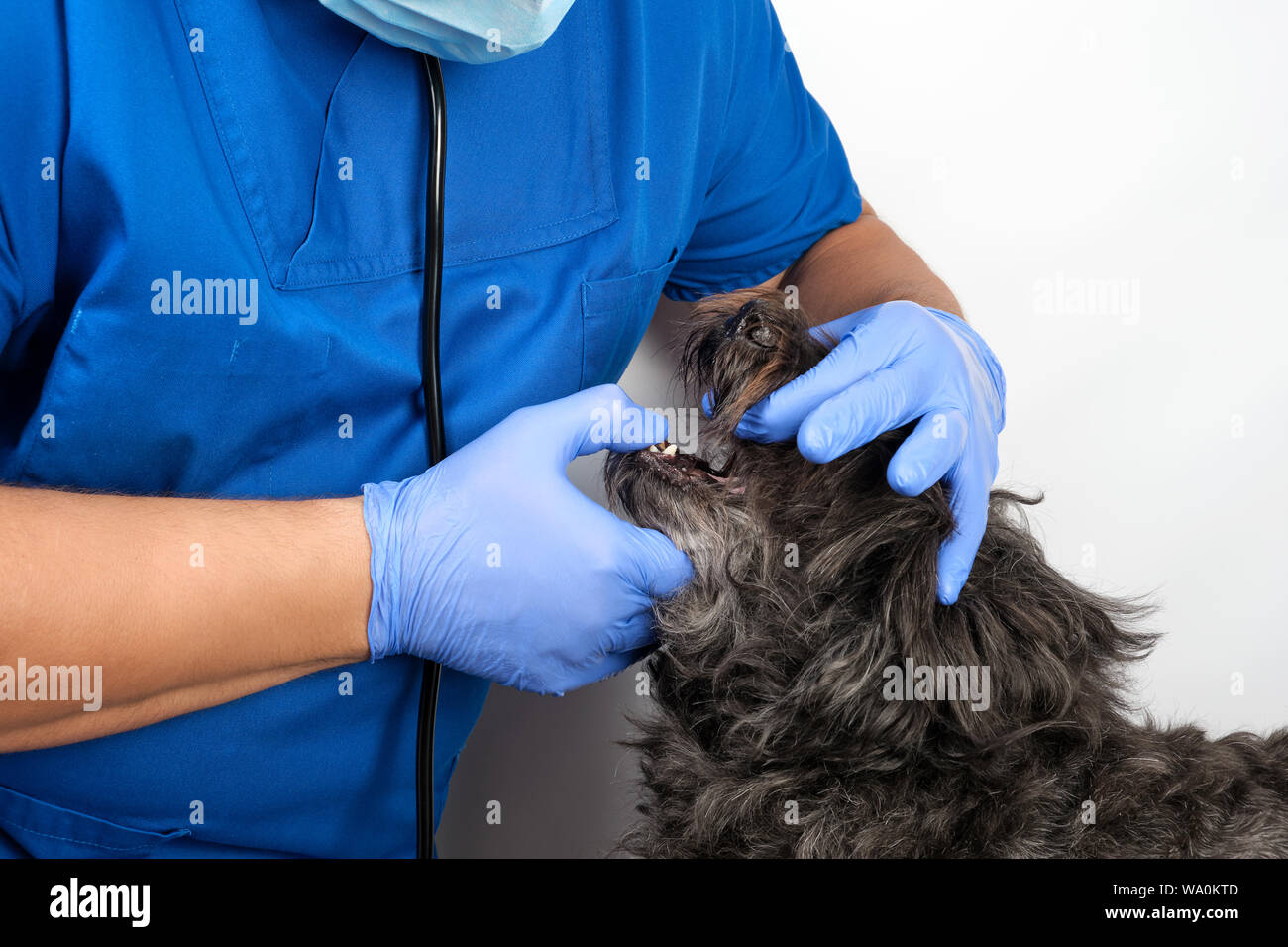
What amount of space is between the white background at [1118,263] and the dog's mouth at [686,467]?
430 mm

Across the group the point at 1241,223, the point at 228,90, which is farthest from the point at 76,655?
the point at 1241,223

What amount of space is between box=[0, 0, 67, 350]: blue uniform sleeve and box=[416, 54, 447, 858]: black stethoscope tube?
0.33 m

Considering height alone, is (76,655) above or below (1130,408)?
below

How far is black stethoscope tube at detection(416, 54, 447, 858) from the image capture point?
1.02 m

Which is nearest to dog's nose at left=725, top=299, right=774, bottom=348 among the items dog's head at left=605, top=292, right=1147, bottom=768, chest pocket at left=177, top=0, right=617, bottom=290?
dog's head at left=605, top=292, right=1147, bottom=768

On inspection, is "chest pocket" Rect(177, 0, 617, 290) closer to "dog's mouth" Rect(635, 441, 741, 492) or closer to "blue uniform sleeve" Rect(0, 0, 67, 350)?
"blue uniform sleeve" Rect(0, 0, 67, 350)

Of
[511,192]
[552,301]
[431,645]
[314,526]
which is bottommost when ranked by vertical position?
[431,645]

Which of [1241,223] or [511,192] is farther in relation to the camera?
[1241,223]

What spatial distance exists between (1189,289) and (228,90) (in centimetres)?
137

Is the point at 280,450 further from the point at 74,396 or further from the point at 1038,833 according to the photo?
the point at 1038,833

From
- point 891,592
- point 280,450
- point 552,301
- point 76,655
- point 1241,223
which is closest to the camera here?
point 76,655

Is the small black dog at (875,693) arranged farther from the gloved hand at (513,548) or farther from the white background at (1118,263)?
the white background at (1118,263)

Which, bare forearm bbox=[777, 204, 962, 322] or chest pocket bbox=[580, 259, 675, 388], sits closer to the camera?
chest pocket bbox=[580, 259, 675, 388]

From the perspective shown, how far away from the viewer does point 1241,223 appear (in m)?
1.47
